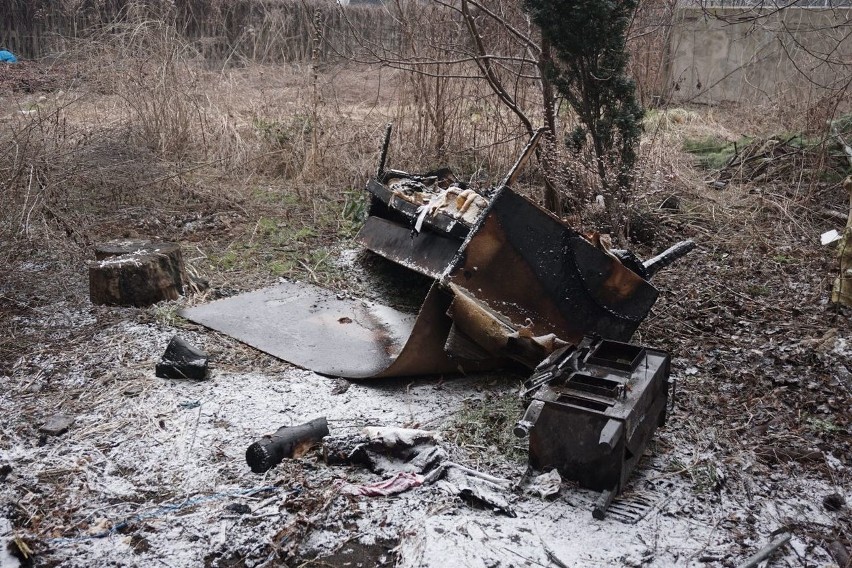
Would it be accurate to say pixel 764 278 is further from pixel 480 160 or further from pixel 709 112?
pixel 709 112

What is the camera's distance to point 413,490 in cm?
316

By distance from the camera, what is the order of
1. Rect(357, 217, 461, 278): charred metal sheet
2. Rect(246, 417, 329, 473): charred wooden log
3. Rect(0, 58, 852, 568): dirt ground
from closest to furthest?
Rect(0, 58, 852, 568): dirt ground
Rect(246, 417, 329, 473): charred wooden log
Rect(357, 217, 461, 278): charred metal sheet

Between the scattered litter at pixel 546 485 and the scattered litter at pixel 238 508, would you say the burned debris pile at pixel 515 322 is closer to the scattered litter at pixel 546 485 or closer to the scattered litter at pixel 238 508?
the scattered litter at pixel 546 485

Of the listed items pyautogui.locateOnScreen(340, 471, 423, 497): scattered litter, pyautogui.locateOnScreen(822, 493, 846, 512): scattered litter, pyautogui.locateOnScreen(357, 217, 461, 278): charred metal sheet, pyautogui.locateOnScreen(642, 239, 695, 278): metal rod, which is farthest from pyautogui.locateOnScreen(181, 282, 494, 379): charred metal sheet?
pyautogui.locateOnScreen(822, 493, 846, 512): scattered litter

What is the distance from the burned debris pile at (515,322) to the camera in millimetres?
3113

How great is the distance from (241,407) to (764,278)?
12.7 ft

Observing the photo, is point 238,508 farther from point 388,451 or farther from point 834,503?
point 834,503

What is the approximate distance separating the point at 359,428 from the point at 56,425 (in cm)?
148

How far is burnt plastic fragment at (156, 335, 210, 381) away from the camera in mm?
4145

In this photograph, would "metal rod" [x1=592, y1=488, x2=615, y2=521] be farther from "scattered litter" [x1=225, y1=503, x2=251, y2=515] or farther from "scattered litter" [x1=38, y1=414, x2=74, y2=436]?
"scattered litter" [x1=38, y1=414, x2=74, y2=436]

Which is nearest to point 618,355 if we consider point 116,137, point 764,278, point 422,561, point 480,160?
point 422,561

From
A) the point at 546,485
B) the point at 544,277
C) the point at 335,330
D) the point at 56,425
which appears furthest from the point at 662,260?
the point at 56,425

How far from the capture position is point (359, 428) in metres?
3.67

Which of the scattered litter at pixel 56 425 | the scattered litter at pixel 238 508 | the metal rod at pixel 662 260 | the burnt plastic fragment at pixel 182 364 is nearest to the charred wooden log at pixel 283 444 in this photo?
the scattered litter at pixel 238 508
